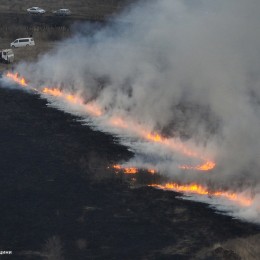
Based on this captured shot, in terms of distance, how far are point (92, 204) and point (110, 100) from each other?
80.7ft

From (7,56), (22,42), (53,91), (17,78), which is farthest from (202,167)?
(22,42)

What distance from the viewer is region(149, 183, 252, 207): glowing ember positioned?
3906 cm

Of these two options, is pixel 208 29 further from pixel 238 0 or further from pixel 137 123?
pixel 137 123

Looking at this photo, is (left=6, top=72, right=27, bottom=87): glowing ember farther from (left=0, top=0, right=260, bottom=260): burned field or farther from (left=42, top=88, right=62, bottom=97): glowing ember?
(left=42, top=88, right=62, bottom=97): glowing ember

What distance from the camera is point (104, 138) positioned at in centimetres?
5175

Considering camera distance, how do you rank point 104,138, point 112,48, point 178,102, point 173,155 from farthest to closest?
point 112,48
point 178,102
point 104,138
point 173,155

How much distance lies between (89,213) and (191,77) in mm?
27313

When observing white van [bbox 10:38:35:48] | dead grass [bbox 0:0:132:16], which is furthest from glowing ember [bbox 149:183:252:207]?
dead grass [bbox 0:0:132:16]

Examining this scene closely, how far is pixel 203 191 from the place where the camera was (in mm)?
40844

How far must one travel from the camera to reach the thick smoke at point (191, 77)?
47031 mm

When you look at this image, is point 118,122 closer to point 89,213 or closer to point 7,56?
point 89,213

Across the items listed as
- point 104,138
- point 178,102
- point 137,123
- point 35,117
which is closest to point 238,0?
point 178,102

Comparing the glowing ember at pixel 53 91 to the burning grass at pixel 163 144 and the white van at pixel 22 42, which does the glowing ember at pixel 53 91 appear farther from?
the white van at pixel 22 42

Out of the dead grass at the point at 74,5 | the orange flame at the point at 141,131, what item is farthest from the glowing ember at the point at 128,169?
the dead grass at the point at 74,5
